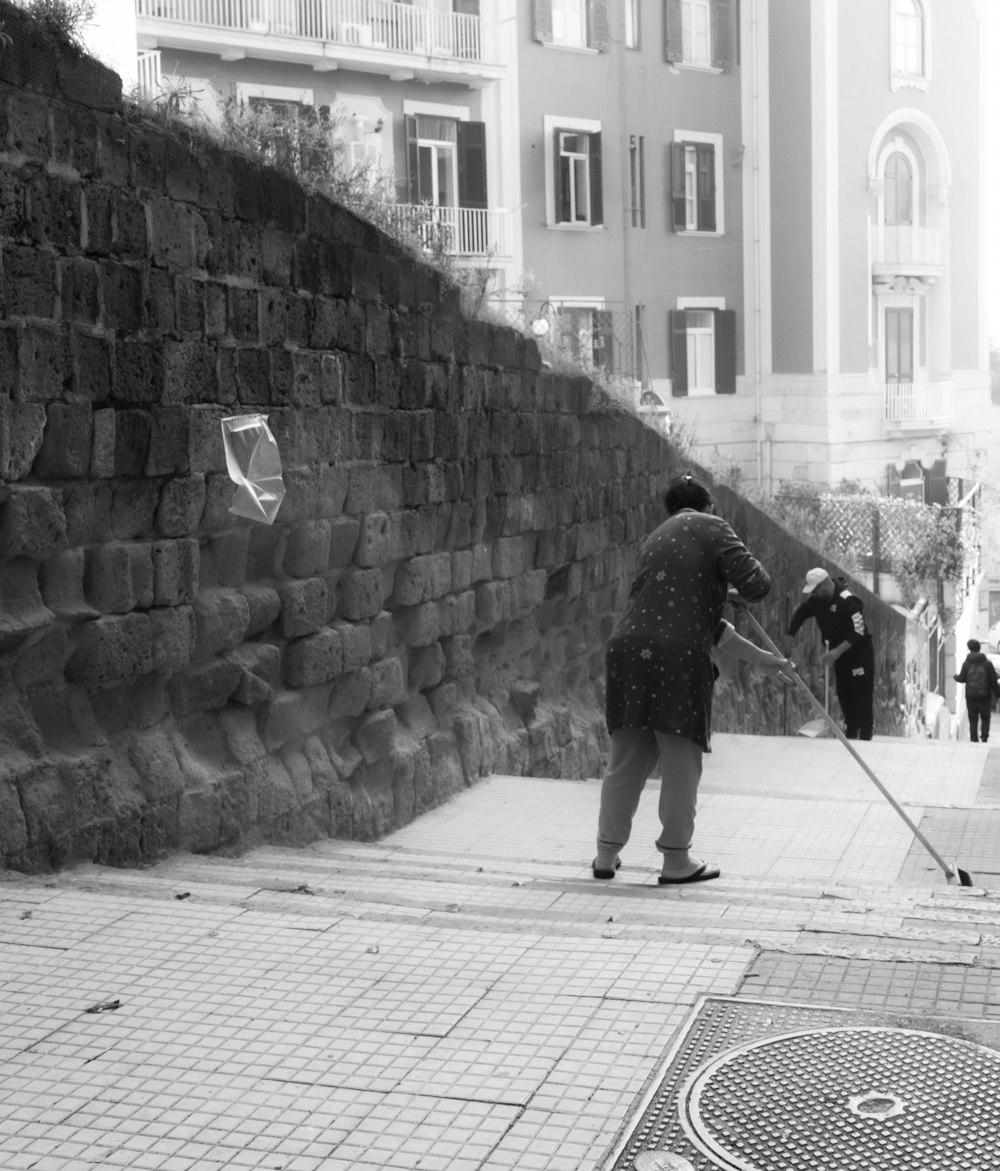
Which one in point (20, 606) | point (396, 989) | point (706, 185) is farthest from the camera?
point (706, 185)

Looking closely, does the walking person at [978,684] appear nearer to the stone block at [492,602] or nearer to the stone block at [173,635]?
the stone block at [492,602]

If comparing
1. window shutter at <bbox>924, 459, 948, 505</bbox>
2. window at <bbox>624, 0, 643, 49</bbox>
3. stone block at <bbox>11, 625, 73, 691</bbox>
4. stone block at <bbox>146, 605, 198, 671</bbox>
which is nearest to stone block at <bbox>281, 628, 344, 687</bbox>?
stone block at <bbox>146, 605, 198, 671</bbox>

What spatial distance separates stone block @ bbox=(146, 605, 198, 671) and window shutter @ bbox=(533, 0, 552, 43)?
22.1m

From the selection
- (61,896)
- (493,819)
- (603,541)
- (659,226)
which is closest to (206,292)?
(61,896)

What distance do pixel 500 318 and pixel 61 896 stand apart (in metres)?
5.01

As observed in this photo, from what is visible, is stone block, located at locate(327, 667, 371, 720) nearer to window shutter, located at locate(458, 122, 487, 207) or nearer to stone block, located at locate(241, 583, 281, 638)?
stone block, located at locate(241, 583, 281, 638)

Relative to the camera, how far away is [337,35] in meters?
23.3

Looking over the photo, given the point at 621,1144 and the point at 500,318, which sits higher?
the point at 500,318

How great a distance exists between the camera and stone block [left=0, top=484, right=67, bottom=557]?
5438 millimetres

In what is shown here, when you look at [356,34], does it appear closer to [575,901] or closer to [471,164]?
[471,164]

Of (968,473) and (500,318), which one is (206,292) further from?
(968,473)

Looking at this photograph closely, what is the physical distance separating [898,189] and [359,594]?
1076 inches

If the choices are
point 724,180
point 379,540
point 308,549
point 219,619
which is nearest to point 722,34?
point 724,180

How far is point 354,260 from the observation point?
24.6 feet
